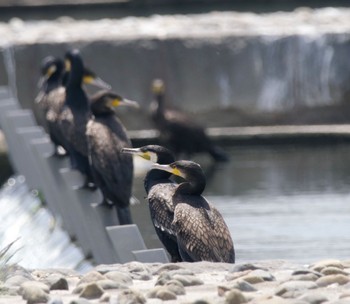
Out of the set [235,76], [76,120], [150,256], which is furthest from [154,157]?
[235,76]

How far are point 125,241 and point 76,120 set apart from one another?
4.44 metres

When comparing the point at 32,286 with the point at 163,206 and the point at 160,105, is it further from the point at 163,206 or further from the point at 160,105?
the point at 160,105

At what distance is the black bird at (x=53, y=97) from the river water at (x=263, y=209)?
809mm

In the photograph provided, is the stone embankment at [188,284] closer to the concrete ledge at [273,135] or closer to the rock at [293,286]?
the rock at [293,286]

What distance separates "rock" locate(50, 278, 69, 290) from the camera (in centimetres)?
Result: 703

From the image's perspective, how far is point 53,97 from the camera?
1484cm

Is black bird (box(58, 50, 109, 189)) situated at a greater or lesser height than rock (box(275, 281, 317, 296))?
lesser

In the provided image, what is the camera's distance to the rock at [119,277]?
7070 mm

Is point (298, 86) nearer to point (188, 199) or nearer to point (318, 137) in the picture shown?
point (318, 137)

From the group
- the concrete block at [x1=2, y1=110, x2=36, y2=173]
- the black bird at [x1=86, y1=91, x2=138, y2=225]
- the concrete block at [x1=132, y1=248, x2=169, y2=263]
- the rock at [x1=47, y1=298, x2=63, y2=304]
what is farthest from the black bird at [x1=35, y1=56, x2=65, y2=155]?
the rock at [x1=47, y1=298, x2=63, y2=304]

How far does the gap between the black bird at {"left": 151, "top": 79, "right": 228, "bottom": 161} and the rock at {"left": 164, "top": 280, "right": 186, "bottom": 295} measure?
482 inches

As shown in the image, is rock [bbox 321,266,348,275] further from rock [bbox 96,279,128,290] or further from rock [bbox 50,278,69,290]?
rock [bbox 50,278,69,290]

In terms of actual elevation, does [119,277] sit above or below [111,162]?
above

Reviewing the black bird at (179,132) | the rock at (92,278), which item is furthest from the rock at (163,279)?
the black bird at (179,132)
